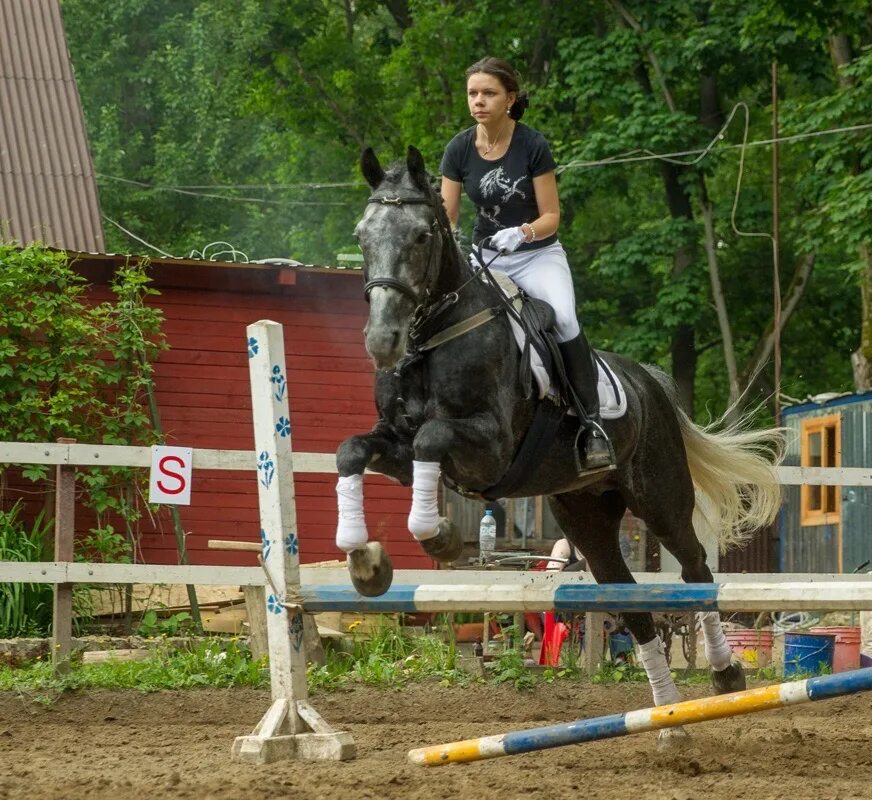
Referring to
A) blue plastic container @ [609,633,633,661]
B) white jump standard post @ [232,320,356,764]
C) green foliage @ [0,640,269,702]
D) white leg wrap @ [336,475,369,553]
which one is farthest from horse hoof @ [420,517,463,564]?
blue plastic container @ [609,633,633,661]

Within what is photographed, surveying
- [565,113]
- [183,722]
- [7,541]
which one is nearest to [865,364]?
[565,113]

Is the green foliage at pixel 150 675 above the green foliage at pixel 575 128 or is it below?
below

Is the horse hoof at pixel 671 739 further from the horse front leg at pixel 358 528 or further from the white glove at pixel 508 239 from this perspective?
the white glove at pixel 508 239

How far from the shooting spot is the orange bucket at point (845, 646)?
10.1m

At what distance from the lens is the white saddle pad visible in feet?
18.6

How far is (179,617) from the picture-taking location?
433 inches

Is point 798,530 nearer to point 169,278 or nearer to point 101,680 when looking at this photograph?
point 169,278

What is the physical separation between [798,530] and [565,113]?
429 inches

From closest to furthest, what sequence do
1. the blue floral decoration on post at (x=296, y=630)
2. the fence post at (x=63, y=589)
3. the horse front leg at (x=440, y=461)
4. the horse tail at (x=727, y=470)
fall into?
the horse front leg at (x=440, y=461)
the blue floral decoration on post at (x=296, y=630)
the horse tail at (x=727, y=470)
the fence post at (x=63, y=589)

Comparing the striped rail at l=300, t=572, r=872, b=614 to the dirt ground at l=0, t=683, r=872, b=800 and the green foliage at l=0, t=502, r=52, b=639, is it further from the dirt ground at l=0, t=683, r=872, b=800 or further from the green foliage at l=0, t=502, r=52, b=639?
the green foliage at l=0, t=502, r=52, b=639

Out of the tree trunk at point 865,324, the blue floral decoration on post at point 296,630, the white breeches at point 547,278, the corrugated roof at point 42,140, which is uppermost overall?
the corrugated roof at point 42,140

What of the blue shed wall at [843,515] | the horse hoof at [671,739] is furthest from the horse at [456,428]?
the blue shed wall at [843,515]

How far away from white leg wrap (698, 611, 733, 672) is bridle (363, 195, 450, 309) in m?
2.20

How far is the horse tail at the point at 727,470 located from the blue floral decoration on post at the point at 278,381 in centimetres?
214
